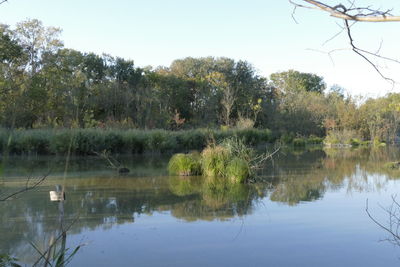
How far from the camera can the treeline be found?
21578 mm

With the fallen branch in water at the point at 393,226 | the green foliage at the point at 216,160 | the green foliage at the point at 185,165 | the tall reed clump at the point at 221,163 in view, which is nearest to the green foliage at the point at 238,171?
the tall reed clump at the point at 221,163

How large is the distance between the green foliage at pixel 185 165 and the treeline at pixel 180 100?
8.82 m

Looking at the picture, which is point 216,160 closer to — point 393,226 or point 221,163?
point 221,163

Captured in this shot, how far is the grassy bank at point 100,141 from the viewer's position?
570 inches

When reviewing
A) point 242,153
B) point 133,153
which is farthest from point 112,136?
point 242,153

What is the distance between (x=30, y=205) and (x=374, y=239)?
15.2 feet

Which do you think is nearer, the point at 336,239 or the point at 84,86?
the point at 336,239

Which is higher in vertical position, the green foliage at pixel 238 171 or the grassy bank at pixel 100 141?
the grassy bank at pixel 100 141

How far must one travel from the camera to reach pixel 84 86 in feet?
75.2

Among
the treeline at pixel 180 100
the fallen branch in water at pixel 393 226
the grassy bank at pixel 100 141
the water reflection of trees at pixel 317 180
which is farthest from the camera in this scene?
the treeline at pixel 180 100

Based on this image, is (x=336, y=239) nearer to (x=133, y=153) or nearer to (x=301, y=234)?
(x=301, y=234)

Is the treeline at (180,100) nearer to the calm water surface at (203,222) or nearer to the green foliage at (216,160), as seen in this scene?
the green foliage at (216,160)

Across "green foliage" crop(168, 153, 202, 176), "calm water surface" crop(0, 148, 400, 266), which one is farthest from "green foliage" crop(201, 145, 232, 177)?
"calm water surface" crop(0, 148, 400, 266)

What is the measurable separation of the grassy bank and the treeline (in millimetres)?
2706
